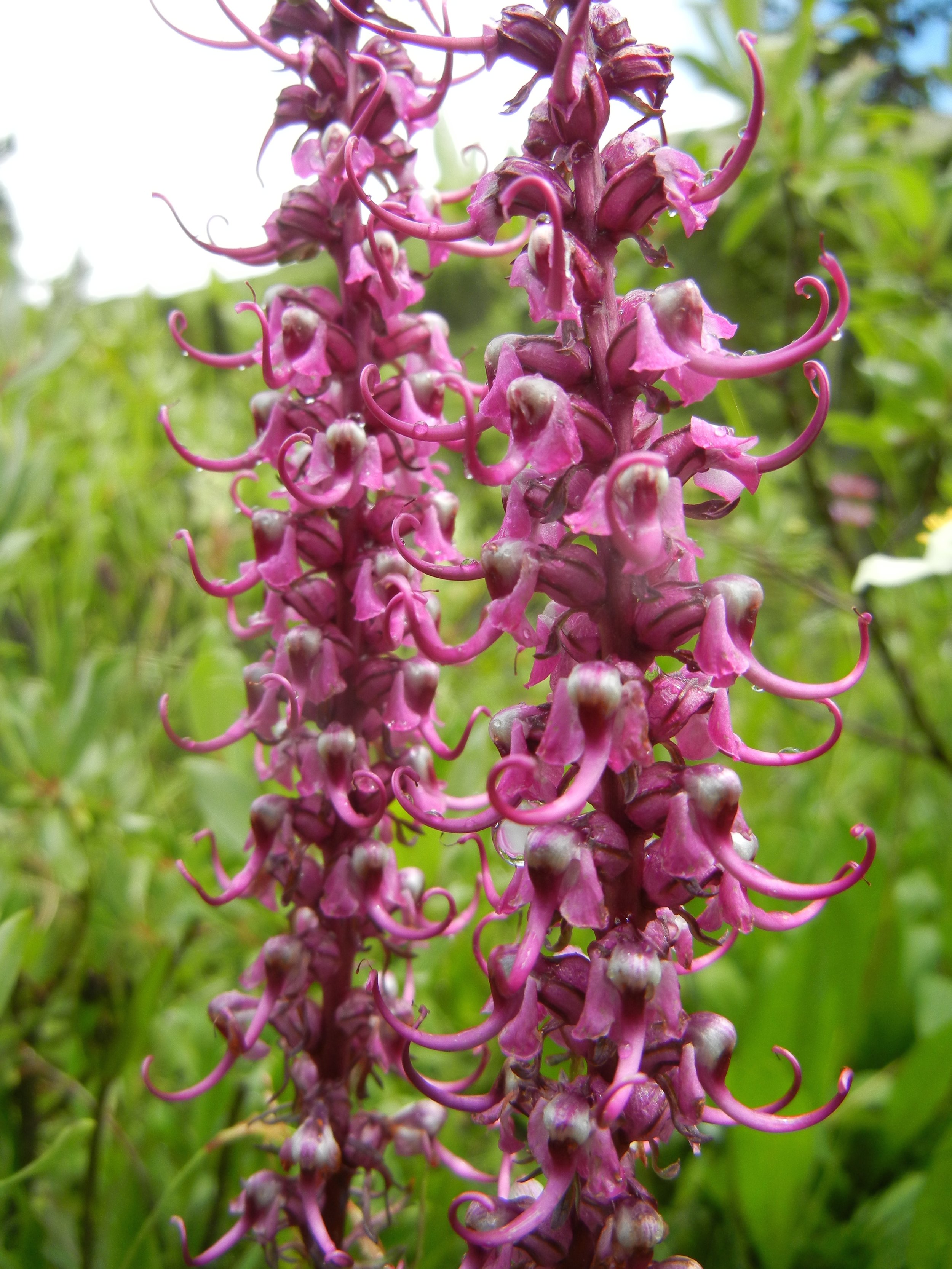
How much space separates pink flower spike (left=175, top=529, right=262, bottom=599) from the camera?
511 mm

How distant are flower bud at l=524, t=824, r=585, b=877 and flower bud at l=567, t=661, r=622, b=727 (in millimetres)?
46

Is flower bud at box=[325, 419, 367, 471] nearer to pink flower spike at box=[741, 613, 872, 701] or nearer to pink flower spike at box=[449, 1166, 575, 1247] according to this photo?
pink flower spike at box=[741, 613, 872, 701]

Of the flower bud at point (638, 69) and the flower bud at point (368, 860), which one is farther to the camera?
the flower bud at point (368, 860)

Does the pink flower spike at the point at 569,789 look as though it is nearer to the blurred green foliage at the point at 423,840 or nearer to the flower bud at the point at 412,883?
the flower bud at the point at 412,883

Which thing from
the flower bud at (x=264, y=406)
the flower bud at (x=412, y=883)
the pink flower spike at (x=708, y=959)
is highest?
the flower bud at (x=264, y=406)

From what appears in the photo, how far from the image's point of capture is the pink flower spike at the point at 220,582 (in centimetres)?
51

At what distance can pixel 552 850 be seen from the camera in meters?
0.36

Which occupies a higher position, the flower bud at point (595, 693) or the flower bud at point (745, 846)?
the flower bud at point (595, 693)

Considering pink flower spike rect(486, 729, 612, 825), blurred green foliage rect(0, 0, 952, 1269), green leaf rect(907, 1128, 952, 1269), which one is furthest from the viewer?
blurred green foliage rect(0, 0, 952, 1269)

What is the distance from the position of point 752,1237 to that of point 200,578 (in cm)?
67

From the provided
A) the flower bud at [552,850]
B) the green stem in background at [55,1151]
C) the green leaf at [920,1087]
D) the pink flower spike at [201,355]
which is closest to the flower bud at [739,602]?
the flower bud at [552,850]

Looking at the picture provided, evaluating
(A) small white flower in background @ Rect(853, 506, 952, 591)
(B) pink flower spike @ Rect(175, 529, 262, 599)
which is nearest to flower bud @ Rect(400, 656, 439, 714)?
(B) pink flower spike @ Rect(175, 529, 262, 599)

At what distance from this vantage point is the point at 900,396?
45.4 inches

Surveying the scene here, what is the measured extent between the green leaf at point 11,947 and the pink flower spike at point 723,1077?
0.36 metres
